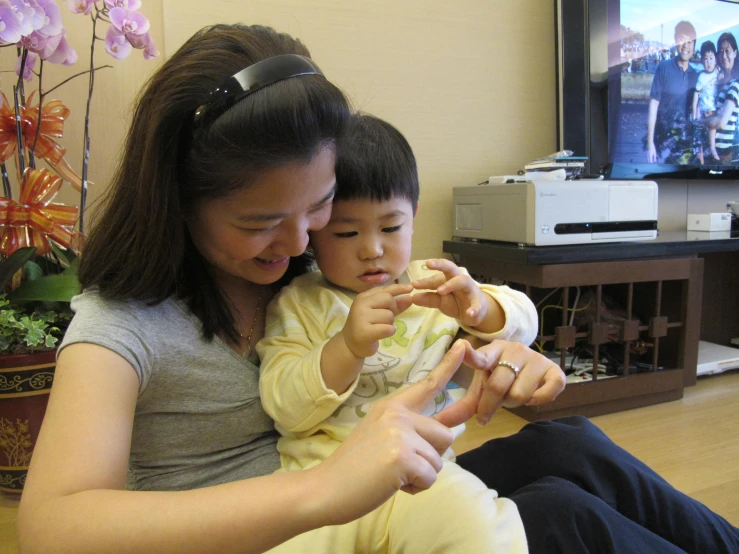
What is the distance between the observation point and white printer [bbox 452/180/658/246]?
5.59 ft

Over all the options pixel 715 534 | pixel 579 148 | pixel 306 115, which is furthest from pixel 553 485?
pixel 579 148

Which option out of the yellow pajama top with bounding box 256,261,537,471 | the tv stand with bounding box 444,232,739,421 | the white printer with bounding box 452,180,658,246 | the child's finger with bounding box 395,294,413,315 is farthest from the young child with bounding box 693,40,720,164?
the child's finger with bounding box 395,294,413,315

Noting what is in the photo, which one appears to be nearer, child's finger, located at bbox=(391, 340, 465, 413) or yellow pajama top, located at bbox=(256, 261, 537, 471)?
child's finger, located at bbox=(391, 340, 465, 413)

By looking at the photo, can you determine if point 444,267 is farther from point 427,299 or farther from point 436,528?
point 436,528

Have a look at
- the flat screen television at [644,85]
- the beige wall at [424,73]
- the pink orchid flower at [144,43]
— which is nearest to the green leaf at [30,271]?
the beige wall at [424,73]

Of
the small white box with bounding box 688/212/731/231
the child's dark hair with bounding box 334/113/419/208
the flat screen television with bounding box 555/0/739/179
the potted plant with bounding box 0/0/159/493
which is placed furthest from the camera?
the small white box with bounding box 688/212/731/231

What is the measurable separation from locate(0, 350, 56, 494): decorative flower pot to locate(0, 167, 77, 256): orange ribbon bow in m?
0.28

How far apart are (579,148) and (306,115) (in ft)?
5.79

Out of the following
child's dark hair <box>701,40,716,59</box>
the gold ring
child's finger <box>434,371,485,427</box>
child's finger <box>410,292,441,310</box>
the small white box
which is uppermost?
child's dark hair <box>701,40,716,59</box>

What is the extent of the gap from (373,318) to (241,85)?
31cm

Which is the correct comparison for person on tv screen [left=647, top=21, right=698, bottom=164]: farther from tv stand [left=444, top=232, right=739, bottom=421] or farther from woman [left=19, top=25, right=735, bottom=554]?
woman [left=19, top=25, right=735, bottom=554]

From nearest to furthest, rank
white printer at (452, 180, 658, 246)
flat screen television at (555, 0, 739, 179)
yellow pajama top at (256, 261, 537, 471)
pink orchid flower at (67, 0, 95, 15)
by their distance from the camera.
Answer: yellow pajama top at (256, 261, 537, 471), pink orchid flower at (67, 0, 95, 15), white printer at (452, 180, 658, 246), flat screen television at (555, 0, 739, 179)

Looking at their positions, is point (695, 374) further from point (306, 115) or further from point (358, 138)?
point (306, 115)

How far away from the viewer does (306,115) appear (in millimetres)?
643
